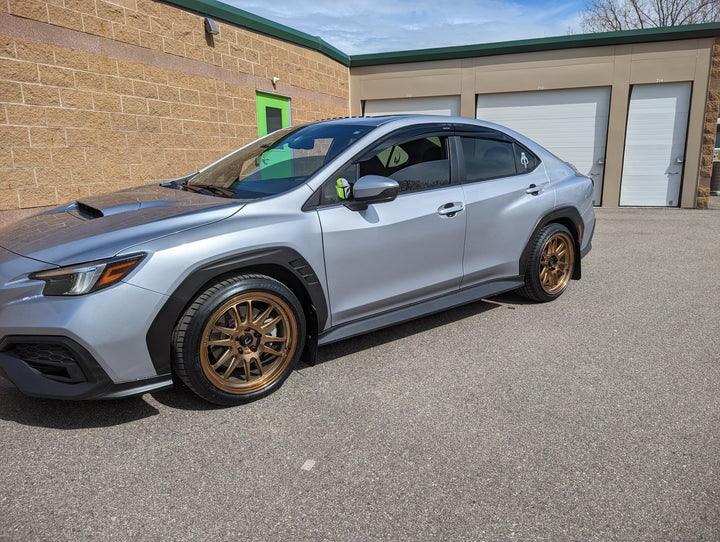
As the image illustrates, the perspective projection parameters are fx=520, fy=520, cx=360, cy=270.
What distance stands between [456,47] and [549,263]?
32.6 ft

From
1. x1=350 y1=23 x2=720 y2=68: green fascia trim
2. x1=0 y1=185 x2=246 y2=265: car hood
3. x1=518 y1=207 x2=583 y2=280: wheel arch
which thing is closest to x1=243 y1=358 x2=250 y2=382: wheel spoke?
x1=0 y1=185 x2=246 y2=265: car hood

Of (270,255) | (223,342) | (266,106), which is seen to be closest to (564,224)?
(270,255)

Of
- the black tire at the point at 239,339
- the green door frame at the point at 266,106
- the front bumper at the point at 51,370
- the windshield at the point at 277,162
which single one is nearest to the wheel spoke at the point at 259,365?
the black tire at the point at 239,339

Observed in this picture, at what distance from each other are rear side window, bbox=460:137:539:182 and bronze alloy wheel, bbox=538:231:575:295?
73 centimetres

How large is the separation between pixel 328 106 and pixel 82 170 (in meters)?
7.17

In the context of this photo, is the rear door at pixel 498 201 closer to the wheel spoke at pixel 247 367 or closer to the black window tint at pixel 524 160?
the black window tint at pixel 524 160

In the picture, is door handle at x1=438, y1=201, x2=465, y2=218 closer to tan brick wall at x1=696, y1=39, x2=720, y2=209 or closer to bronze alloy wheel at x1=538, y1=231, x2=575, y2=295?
bronze alloy wheel at x1=538, y1=231, x2=575, y2=295

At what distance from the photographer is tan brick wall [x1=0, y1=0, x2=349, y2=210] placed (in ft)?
19.5

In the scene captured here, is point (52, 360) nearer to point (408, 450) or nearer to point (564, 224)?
point (408, 450)

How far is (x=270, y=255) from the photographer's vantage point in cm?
302

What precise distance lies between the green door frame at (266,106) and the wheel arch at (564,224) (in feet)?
21.9

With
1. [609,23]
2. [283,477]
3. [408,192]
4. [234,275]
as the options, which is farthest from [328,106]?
[609,23]

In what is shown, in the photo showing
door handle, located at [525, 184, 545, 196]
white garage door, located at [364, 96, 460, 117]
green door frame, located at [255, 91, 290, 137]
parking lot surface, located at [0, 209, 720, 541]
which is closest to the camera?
parking lot surface, located at [0, 209, 720, 541]

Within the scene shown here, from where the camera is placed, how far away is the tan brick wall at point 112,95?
5941mm
